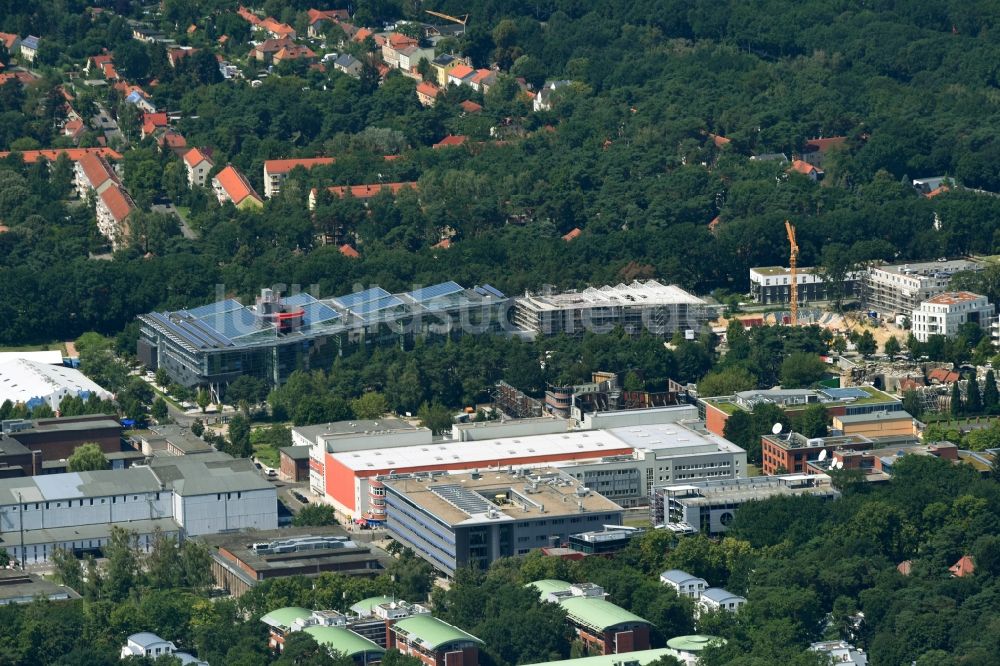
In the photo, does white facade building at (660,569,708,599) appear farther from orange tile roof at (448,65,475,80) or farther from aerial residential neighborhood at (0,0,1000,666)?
orange tile roof at (448,65,475,80)

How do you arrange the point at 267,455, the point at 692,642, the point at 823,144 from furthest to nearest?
1. the point at 823,144
2. the point at 267,455
3. the point at 692,642

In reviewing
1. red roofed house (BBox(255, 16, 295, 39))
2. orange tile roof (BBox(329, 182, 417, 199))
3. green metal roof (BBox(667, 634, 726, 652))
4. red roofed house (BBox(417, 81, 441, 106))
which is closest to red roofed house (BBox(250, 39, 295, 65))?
red roofed house (BBox(255, 16, 295, 39))

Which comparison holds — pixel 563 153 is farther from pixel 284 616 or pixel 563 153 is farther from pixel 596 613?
pixel 284 616

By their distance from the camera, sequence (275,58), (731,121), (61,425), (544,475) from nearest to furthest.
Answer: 1. (544,475)
2. (61,425)
3. (731,121)
4. (275,58)

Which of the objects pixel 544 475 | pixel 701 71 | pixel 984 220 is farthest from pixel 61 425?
pixel 701 71

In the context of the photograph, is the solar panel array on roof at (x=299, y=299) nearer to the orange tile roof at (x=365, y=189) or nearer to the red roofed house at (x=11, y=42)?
the orange tile roof at (x=365, y=189)

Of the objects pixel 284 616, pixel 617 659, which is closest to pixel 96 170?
pixel 284 616

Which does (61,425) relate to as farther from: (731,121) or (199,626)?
(731,121)
